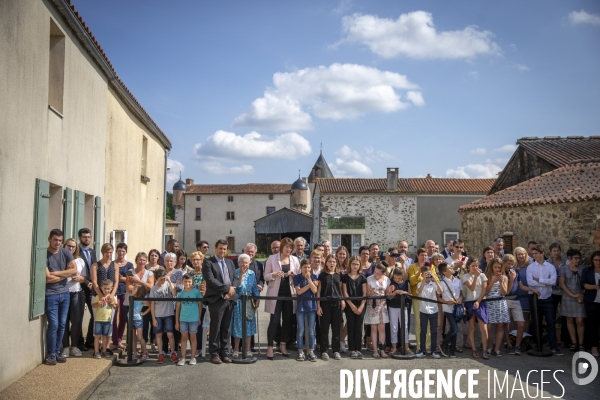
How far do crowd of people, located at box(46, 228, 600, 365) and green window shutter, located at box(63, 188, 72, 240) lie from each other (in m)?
0.47

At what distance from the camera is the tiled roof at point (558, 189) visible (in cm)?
1122

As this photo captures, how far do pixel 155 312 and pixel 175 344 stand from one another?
64cm

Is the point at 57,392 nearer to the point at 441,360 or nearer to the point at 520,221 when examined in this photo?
the point at 441,360

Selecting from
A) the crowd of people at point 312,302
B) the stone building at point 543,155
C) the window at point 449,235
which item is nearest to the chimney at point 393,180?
the window at point 449,235

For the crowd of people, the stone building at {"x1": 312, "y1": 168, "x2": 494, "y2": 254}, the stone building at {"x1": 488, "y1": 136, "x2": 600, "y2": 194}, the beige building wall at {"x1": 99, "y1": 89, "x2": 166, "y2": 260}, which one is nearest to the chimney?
the stone building at {"x1": 312, "y1": 168, "x2": 494, "y2": 254}

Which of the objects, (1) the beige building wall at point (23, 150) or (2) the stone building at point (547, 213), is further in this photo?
(2) the stone building at point (547, 213)

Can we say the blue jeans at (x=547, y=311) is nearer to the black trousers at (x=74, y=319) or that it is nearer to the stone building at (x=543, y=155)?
the black trousers at (x=74, y=319)

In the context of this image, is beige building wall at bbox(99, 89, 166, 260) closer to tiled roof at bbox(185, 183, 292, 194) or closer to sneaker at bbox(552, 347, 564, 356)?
sneaker at bbox(552, 347, 564, 356)

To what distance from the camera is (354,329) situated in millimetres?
7832

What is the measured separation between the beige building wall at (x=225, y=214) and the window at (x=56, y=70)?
159ft

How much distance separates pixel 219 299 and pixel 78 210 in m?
2.97

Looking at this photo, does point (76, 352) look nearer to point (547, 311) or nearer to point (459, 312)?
point (459, 312)

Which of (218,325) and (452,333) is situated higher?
(218,325)

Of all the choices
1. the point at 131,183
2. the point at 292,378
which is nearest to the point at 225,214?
the point at 131,183
